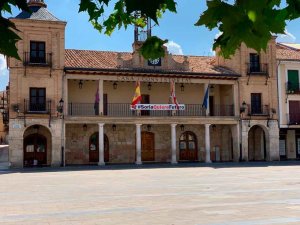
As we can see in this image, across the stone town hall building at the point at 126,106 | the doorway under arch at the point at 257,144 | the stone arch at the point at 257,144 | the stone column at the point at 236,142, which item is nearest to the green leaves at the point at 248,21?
the stone town hall building at the point at 126,106

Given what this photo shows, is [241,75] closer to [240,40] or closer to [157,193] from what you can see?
[157,193]

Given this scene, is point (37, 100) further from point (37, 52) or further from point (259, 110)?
point (259, 110)

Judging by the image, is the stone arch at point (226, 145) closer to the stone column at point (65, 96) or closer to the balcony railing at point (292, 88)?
the balcony railing at point (292, 88)

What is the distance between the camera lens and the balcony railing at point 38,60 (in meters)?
26.8

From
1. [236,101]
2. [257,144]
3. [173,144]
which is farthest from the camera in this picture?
[257,144]

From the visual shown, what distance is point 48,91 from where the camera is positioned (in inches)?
1073

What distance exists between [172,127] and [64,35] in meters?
9.19

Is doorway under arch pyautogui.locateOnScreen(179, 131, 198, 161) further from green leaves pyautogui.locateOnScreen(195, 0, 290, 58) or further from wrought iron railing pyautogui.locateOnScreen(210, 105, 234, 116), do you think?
green leaves pyautogui.locateOnScreen(195, 0, 290, 58)

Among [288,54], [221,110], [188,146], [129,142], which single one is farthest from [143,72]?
[288,54]

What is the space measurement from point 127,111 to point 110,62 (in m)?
3.58

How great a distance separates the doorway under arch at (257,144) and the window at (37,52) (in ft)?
52.6

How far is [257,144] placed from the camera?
33.2 meters

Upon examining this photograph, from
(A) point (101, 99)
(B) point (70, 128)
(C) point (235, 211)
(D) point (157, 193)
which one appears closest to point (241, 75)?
(A) point (101, 99)

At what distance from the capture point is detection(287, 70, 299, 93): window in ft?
109
